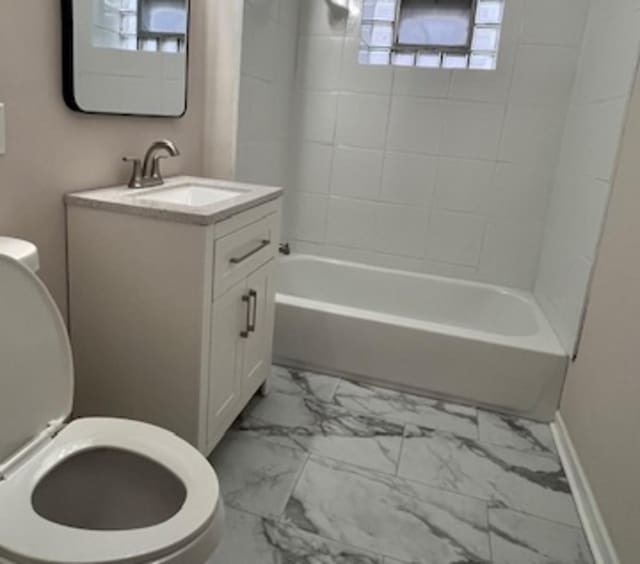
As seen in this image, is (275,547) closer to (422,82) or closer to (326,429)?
(326,429)

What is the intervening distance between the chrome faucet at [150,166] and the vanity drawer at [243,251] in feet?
1.17

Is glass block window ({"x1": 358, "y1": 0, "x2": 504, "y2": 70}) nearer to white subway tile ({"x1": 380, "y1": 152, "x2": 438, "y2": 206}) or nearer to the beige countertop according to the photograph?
white subway tile ({"x1": 380, "y1": 152, "x2": 438, "y2": 206})

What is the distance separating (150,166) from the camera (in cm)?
178

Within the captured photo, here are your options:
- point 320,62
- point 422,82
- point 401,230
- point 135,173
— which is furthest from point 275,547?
point 320,62

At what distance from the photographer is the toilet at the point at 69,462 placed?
934 millimetres

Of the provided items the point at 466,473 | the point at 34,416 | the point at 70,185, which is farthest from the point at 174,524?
the point at 466,473

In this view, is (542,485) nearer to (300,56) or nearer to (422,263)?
(422,263)

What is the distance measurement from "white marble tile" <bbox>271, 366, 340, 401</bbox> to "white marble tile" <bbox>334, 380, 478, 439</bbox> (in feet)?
0.14

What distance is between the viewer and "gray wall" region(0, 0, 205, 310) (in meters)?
1.26

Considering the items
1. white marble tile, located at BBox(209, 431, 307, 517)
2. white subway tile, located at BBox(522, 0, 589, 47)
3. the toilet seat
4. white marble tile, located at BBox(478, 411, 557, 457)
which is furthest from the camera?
white subway tile, located at BBox(522, 0, 589, 47)

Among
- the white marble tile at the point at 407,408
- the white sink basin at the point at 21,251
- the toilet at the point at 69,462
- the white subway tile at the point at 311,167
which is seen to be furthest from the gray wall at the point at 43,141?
the white subway tile at the point at 311,167

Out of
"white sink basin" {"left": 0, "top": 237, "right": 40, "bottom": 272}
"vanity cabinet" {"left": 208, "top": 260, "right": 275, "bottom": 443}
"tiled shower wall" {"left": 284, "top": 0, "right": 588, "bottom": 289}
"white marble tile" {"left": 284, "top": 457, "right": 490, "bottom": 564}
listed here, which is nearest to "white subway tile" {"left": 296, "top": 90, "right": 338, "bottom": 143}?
"tiled shower wall" {"left": 284, "top": 0, "right": 588, "bottom": 289}

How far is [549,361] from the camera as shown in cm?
207

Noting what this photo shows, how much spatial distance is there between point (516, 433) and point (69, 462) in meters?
1.62
